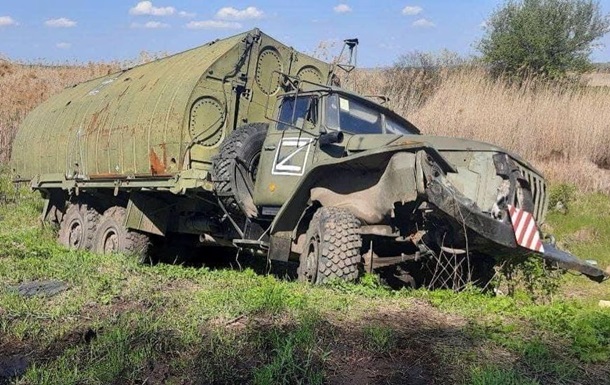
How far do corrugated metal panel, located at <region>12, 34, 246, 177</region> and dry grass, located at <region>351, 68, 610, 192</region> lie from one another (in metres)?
6.99

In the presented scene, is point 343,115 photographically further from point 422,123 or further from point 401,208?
point 422,123

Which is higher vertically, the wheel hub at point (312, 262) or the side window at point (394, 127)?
the side window at point (394, 127)

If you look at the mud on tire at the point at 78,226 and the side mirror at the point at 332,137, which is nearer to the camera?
the side mirror at the point at 332,137

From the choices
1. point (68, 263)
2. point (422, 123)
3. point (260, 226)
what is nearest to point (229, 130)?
point (260, 226)

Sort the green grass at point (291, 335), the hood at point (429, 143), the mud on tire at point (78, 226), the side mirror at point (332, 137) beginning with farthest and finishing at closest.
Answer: the mud on tire at point (78, 226), the side mirror at point (332, 137), the hood at point (429, 143), the green grass at point (291, 335)

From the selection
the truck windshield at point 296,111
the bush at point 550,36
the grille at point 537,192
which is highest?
the bush at point 550,36

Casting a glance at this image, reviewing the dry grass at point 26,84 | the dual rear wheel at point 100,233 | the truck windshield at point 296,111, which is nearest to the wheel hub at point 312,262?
the truck windshield at point 296,111

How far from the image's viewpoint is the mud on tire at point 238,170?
852 centimetres

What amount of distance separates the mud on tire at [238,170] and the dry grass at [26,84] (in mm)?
15179

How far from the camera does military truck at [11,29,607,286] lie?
6.46 metres

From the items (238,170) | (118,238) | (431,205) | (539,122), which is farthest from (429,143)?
(539,122)

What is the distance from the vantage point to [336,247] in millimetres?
6449

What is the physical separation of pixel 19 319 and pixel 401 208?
3.50 metres

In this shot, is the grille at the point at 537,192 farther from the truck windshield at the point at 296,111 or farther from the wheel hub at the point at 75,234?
the wheel hub at the point at 75,234
